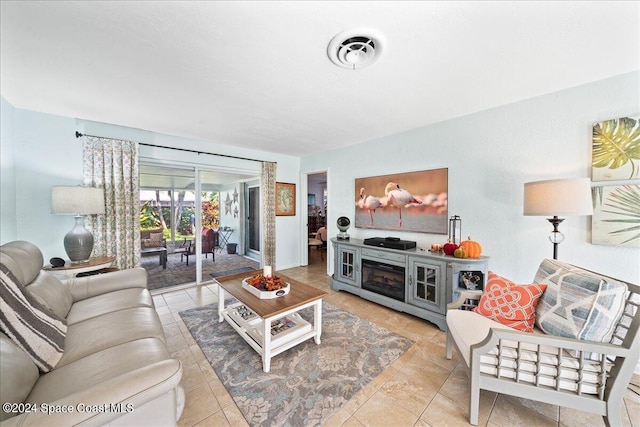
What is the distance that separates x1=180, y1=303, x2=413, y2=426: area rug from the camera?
1462mm

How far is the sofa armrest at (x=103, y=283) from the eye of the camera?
199cm

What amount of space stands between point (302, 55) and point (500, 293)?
222cm

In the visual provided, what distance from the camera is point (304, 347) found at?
2084 millimetres

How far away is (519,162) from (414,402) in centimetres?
239

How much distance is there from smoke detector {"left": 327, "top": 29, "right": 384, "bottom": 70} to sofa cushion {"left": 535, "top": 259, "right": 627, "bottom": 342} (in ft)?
6.24

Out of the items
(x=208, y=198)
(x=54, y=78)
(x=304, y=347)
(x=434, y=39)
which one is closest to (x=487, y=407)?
(x=304, y=347)

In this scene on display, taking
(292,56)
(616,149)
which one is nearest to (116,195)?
(292,56)

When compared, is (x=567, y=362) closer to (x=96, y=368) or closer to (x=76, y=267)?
(x=96, y=368)

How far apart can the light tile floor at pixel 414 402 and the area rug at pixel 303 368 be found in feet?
0.18

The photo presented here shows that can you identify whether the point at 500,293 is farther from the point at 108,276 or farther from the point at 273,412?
the point at 108,276

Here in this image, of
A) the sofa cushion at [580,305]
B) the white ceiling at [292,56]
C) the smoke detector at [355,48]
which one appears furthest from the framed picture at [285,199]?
the sofa cushion at [580,305]

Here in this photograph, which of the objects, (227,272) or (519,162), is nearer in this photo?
(519,162)

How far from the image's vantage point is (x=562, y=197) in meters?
1.70

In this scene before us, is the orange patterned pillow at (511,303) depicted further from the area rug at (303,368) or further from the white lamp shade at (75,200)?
the white lamp shade at (75,200)
